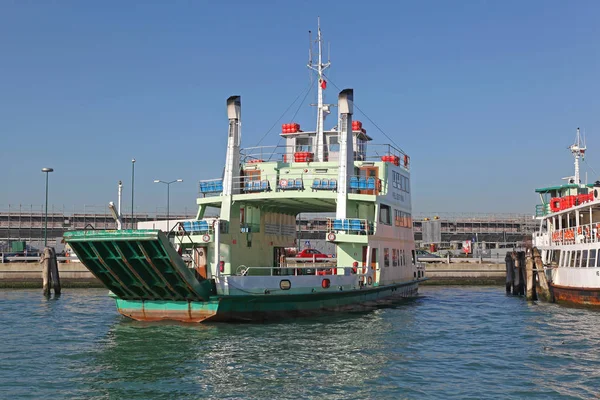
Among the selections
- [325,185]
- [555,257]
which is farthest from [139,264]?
[555,257]

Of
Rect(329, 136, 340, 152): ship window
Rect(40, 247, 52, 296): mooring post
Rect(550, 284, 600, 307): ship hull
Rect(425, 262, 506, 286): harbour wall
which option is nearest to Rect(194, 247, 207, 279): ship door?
Rect(329, 136, 340, 152): ship window

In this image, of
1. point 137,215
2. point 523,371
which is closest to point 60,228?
point 137,215

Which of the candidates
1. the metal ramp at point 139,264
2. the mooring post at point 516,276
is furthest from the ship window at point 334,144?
the mooring post at point 516,276

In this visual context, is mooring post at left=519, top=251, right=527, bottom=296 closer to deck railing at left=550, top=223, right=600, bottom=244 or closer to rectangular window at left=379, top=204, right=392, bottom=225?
deck railing at left=550, top=223, right=600, bottom=244

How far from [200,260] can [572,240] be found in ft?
61.5

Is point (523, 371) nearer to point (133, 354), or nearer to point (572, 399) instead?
point (572, 399)

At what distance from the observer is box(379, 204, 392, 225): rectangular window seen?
1264 inches

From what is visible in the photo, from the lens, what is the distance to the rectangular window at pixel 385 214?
105ft

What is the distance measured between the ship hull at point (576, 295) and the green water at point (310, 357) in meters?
1.55

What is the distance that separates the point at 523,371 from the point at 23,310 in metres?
22.9

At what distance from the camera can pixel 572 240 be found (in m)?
33.2

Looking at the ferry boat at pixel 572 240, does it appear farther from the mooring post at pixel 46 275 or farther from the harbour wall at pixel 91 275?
the mooring post at pixel 46 275

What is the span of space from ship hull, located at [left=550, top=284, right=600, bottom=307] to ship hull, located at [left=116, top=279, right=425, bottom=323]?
11116mm

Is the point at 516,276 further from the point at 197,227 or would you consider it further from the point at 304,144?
the point at 197,227
